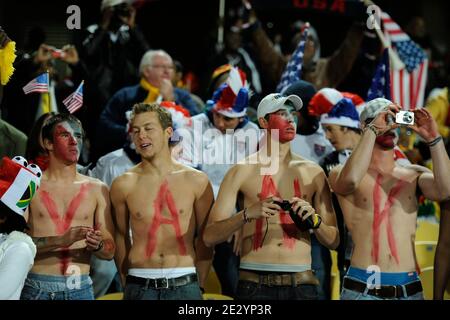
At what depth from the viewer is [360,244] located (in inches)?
205

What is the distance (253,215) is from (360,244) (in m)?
0.72

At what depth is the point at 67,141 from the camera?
5.42 metres

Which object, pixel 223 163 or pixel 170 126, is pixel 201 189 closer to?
pixel 170 126

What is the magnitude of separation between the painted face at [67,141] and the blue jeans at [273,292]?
135 centimetres

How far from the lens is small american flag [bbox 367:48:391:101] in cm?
640

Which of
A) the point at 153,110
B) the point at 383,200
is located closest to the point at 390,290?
the point at 383,200

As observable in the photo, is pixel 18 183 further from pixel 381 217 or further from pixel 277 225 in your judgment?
pixel 381 217

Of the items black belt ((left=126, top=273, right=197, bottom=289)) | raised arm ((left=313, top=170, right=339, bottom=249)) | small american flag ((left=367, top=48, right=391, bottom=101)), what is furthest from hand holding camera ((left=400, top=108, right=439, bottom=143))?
black belt ((left=126, top=273, right=197, bottom=289))

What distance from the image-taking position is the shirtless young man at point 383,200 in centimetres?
507

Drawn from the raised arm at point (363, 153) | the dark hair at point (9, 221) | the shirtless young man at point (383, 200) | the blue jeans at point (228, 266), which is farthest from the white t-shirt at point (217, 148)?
the dark hair at point (9, 221)

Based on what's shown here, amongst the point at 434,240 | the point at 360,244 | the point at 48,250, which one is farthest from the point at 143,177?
the point at 434,240

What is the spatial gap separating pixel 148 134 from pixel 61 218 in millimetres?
742

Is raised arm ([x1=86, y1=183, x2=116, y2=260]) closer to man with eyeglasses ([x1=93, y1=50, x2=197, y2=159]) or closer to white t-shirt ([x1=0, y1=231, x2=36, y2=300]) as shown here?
white t-shirt ([x1=0, y1=231, x2=36, y2=300])

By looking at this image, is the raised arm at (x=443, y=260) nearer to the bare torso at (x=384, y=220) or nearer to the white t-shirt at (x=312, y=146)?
the bare torso at (x=384, y=220)
